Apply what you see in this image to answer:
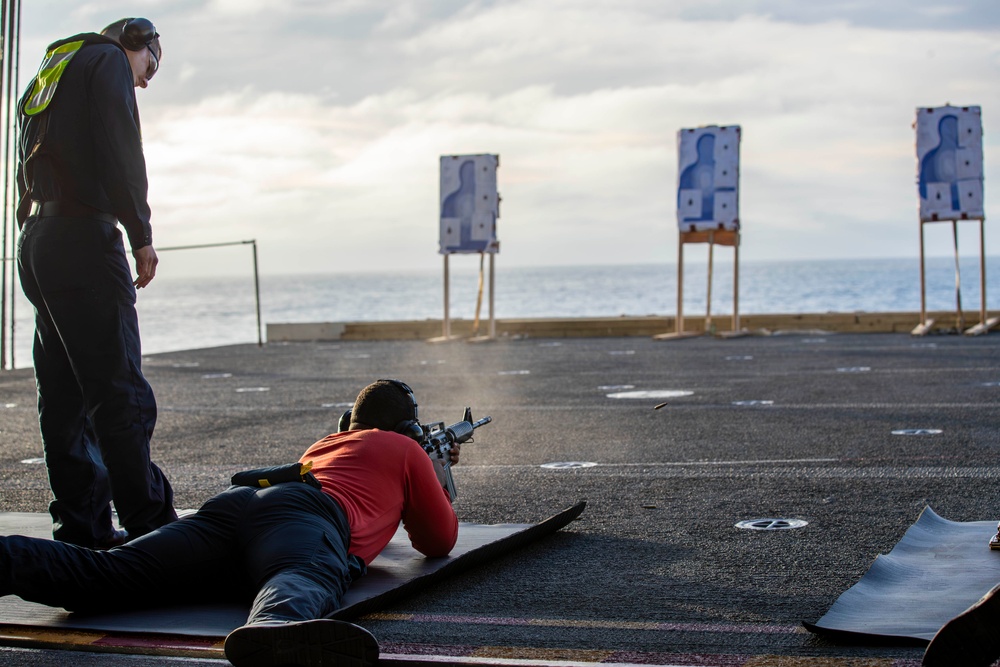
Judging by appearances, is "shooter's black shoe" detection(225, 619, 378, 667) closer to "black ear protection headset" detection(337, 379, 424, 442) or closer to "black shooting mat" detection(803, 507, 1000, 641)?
"black shooting mat" detection(803, 507, 1000, 641)

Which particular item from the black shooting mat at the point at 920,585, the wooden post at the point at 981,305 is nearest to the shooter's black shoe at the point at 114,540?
the black shooting mat at the point at 920,585

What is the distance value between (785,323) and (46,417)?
15458 mm

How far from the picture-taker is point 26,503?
4949 millimetres

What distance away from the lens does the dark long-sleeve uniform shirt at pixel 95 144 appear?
12.2 ft

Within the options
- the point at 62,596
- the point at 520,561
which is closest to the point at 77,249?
the point at 62,596

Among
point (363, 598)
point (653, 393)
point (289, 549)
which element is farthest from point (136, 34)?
point (653, 393)

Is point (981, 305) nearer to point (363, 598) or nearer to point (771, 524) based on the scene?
point (771, 524)

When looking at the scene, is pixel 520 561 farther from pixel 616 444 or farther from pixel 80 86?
pixel 616 444

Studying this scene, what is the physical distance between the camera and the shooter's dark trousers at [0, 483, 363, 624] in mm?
2841

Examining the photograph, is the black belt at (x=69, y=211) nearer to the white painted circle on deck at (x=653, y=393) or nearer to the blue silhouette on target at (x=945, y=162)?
the white painted circle on deck at (x=653, y=393)

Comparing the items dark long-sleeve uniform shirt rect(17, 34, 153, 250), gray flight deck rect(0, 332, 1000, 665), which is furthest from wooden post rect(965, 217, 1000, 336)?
dark long-sleeve uniform shirt rect(17, 34, 153, 250)

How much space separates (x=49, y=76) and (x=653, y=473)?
10.0ft

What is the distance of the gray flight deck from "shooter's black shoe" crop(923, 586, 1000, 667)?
1.31ft

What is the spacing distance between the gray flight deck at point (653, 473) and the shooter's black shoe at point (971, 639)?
0.40m
